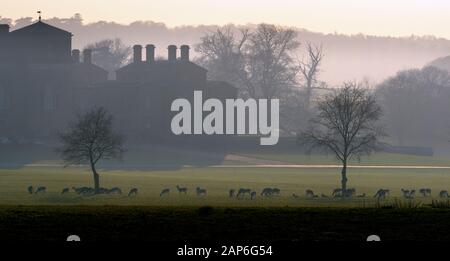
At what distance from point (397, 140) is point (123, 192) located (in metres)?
84.9

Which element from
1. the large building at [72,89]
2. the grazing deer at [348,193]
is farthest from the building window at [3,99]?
the grazing deer at [348,193]

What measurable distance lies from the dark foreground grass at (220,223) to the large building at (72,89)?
89.9 m

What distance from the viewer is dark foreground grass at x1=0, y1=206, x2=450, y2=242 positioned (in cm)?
1888

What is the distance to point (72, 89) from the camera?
117m

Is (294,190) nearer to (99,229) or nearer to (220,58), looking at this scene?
(99,229)

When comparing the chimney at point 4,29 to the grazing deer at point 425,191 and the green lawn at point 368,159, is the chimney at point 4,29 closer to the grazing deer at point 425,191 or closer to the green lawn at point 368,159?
the green lawn at point 368,159

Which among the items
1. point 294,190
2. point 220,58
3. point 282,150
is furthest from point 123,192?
point 220,58

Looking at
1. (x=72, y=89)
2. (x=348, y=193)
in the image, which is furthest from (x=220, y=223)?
(x=72, y=89)

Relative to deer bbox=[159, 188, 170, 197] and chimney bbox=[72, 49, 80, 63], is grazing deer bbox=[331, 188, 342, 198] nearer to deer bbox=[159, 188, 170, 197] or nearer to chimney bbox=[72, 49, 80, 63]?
deer bbox=[159, 188, 170, 197]

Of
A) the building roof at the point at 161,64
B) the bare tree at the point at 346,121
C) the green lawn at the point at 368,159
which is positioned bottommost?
the green lawn at the point at 368,159

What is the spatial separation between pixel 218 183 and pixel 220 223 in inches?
1759

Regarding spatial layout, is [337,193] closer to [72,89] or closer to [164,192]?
[164,192]

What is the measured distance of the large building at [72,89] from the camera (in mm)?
113375

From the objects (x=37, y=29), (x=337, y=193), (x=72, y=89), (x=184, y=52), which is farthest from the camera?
(x=37, y=29)
